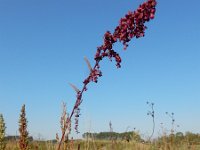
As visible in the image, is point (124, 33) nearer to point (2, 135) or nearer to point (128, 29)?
point (128, 29)

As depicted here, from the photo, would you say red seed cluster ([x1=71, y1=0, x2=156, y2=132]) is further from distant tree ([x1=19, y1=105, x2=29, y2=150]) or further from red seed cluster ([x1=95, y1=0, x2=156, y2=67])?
distant tree ([x1=19, y1=105, x2=29, y2=150])

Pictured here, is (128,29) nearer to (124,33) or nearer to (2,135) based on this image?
(124,33)

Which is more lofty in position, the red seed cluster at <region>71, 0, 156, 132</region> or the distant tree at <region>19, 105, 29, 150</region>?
the red seed cluster at <region>71, 0, 156, 132</region>

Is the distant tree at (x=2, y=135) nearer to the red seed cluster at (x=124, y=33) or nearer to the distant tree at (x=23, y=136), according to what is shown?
the distant tree at (x=23, y=136)

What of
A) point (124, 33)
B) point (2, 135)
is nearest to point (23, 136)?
point (2, 135)

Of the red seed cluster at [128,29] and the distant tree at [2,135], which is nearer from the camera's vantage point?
the red seed cluster at [128,29]

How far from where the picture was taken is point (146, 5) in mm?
2295

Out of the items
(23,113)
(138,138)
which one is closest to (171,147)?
(138,138)

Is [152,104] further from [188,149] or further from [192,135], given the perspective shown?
[192,135]

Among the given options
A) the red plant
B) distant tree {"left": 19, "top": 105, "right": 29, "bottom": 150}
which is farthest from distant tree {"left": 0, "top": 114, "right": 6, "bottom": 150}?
the red plant

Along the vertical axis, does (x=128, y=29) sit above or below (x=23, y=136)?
above

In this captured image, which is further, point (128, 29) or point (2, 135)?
point (2, 135)

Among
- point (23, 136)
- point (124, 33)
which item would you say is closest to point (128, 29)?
point (124, 33)

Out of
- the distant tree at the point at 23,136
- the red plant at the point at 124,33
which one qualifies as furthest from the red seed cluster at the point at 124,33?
the distant tree at the point at 23,136
